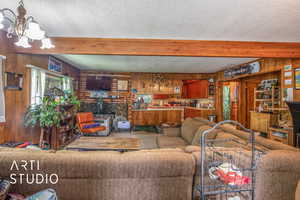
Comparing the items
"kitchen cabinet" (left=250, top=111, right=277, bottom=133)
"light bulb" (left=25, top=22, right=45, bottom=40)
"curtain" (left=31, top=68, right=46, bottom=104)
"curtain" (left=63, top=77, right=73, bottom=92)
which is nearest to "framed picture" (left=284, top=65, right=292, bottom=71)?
"kitchen cabinet" (left=250, top=111, right=277, bottom=133)

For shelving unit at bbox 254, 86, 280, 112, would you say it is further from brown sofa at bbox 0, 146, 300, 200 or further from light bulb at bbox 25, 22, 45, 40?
light bulb at bbox 25, 22, 45, 40

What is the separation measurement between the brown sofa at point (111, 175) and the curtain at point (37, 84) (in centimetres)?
267

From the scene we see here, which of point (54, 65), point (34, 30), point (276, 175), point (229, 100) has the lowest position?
point (276, 175)

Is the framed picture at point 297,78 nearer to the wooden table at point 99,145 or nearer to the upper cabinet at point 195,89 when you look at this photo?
the wooden table at point 99,145

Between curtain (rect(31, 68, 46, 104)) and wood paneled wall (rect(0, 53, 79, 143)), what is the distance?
0.21 meters

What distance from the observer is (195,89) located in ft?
24.1

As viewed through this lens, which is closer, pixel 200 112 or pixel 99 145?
pixel 99 145

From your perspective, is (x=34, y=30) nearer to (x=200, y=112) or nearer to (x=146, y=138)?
(x=146, y=138)

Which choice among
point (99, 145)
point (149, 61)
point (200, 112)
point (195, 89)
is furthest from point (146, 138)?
point (195, 89)

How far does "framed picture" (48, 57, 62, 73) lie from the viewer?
4140mm

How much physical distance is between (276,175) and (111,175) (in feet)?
4.82

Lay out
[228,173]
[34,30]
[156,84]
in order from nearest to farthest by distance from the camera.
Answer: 1. [228,173]
2. [34,30]
3. [156,84]

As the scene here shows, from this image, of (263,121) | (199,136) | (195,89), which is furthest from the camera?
(195,89)

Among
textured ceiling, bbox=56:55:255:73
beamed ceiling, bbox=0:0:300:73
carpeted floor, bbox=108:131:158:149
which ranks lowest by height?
carpeted floor, bbox=108:131:158:149
